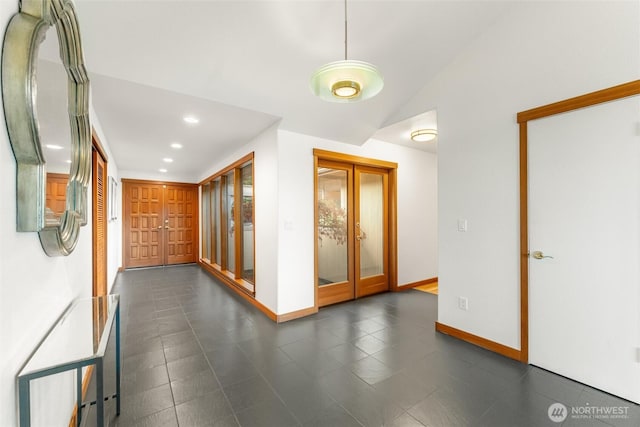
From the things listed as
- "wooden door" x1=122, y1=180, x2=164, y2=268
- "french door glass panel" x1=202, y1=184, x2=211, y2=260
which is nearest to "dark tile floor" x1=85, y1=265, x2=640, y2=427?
"french door glass panel" x1=202, y1=184, x2=211, y2=260

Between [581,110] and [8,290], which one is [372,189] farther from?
[8,290]

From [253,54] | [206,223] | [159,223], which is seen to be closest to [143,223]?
[159,223]

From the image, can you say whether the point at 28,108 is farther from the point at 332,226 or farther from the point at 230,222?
the point at 230,222

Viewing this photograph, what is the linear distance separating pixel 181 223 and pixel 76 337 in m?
6.53

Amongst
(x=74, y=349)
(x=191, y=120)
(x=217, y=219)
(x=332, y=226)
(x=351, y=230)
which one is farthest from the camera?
(x=217, y=219)

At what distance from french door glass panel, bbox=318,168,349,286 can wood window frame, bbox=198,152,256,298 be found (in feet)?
3.33

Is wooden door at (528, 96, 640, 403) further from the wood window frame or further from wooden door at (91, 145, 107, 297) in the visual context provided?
wooden door at (91, 145, 107, 297)

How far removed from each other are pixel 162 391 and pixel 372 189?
369 cm

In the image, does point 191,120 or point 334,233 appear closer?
point 191,120

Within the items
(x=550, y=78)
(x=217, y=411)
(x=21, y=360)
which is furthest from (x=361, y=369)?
(x=550, y=78)

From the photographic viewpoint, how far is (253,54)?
2.49 metres

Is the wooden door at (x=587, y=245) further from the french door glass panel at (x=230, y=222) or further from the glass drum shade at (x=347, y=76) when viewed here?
the french door glass panel at (x=230, y=222)

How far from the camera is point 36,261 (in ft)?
3.93

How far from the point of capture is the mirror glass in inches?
44.8
